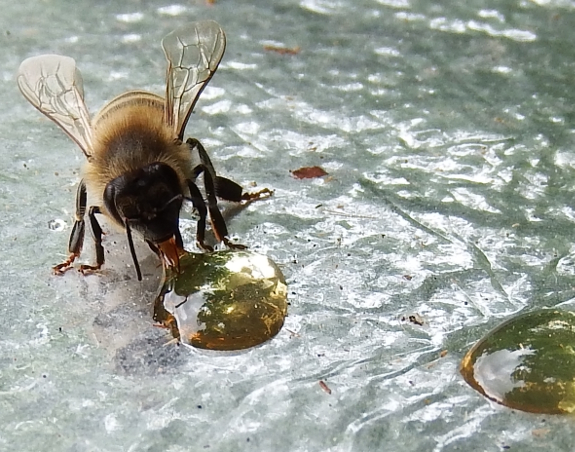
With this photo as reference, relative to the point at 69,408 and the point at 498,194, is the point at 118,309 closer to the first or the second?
the point at 69,408

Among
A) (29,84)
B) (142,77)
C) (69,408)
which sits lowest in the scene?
(69,408)

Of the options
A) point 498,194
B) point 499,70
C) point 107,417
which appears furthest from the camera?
point 499,70

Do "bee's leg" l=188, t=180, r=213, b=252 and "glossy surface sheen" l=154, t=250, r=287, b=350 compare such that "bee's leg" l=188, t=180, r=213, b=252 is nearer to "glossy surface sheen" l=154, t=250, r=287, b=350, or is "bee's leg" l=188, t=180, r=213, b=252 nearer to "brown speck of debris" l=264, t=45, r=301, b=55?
"glossy surface sheen" l=154, t=250, r=287, b=350

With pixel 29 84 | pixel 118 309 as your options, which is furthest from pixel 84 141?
pixel 118 309

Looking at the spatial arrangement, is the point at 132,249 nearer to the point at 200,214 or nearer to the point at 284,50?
the point at 200,214

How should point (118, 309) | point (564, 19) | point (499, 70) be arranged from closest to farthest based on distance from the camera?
point (118, 309) → point (499, 70) → point (564, 19)

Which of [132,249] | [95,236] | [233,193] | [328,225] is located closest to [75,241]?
[95,236]

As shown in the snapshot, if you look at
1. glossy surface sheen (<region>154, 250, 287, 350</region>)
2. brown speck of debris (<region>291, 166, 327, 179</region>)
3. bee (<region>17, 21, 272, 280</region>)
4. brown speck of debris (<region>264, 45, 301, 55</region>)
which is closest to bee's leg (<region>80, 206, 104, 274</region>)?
bee (<region>17, 21, 272, 280</region>)
